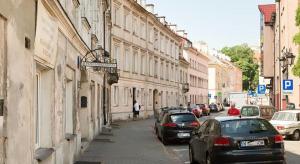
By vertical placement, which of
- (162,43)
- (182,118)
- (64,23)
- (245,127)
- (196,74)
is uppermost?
(162,43)

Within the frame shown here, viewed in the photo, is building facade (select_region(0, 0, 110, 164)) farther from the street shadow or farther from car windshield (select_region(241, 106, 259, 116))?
car windshield (select_region(241, 106, 259, 116))

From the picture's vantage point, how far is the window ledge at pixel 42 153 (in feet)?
27.7

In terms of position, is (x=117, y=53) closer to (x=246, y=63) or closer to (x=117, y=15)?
(x=117, y=15)

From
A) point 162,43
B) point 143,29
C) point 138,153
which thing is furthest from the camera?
point 162,43

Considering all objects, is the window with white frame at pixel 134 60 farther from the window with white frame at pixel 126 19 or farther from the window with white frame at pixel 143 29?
the window with white frame at pixel 143 29

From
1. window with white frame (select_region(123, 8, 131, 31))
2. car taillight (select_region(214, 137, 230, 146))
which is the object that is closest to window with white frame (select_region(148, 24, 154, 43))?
window with white frame (select_region(123, 8, 131, 31))

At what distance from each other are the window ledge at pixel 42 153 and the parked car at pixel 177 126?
1286cm

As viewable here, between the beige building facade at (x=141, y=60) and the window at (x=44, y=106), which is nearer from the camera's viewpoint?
the window at (x=44, y=106)

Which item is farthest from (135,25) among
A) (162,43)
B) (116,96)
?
(162,43)

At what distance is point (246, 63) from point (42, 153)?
10242 cm

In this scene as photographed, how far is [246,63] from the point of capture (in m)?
109

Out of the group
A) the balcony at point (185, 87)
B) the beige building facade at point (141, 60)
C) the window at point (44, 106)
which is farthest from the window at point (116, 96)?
the window at point (44, 106)

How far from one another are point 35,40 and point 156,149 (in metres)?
12.5

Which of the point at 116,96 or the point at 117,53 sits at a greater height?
the point at 117,53
